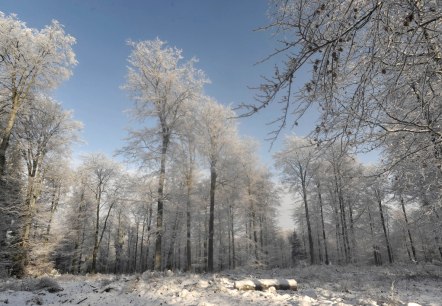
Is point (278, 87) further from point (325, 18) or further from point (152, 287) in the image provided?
point (152, 287)

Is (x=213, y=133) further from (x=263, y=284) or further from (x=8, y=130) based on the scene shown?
(x=263, y=284)

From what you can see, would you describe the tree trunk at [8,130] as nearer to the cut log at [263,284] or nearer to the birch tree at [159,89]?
the birch tree at [159,89]

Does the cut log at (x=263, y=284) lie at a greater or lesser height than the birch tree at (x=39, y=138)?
lesser

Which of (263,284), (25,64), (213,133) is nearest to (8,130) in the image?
(25,64)

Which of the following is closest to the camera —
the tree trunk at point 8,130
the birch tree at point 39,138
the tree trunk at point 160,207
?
the tree trunk at point 8,130

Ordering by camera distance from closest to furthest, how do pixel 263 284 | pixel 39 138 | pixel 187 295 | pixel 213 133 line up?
1. pixel 187 295
2. pixel 263 284
3. pixel 39 138
4. pixel 213 133

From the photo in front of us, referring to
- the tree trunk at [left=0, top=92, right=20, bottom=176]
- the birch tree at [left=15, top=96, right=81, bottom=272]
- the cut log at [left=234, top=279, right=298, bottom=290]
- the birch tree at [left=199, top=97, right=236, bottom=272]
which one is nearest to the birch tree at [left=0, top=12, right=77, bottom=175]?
the tree trunk at [left=0, top=92, right=20, bottom=176]

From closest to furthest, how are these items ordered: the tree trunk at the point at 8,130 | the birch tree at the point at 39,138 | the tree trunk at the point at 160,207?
the tree trunk at the point at 8,130
the tree trunk at the point at 160,207
the birch tree at the point at 39,138

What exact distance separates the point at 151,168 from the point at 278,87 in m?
12.1

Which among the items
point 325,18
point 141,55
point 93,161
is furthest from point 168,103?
point 93,161

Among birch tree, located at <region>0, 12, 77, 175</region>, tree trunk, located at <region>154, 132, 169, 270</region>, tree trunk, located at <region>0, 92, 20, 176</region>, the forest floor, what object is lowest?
the forest floor

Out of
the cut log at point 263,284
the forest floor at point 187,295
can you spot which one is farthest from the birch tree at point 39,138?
the cut log at point 263,284

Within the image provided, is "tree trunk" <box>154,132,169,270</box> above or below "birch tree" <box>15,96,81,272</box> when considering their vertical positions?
below

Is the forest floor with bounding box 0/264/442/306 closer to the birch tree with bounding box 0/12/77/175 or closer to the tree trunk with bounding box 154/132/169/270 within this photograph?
the tree trunk with bounding box 154/132/169/270
